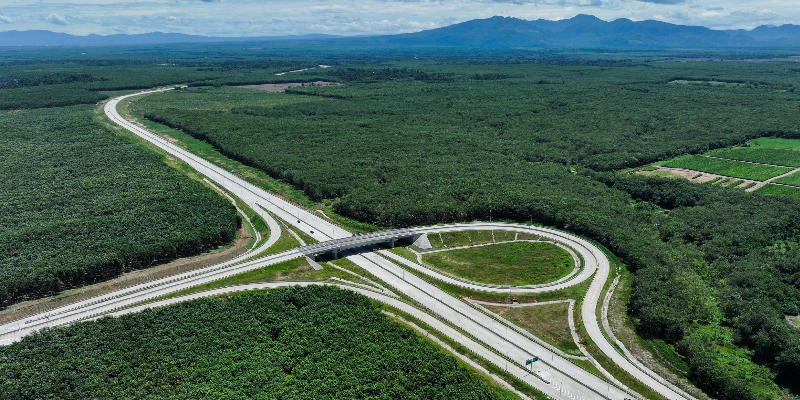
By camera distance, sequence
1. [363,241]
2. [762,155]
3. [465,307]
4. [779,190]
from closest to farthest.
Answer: [465,307]
[363,241]
[779,190]
[762,155]

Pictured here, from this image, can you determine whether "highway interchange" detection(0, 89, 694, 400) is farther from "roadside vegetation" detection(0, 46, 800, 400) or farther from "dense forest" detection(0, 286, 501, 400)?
"dense forest" detection(0, 286, 501, 400)

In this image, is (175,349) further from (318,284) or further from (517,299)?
(517,299)

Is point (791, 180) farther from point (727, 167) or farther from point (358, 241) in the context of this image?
point (358, 241)

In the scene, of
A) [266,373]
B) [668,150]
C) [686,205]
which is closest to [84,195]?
[266,373]

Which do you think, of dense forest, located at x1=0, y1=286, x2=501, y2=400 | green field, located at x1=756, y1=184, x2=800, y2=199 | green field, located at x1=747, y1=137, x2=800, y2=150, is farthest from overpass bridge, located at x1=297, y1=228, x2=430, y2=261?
green field, located at x1=747, y1=137, x2=800, y2=150

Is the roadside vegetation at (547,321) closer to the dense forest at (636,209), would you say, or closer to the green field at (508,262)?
the green field at (508,262)

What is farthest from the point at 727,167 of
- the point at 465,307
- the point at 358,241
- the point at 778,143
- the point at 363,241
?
the point at 358,241
